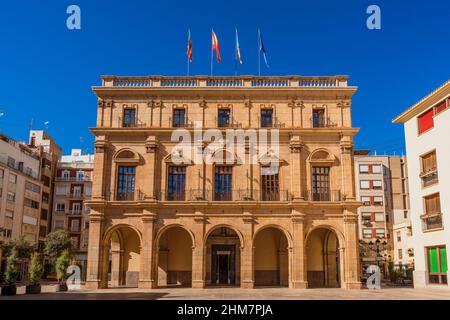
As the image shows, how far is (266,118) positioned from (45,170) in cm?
3735

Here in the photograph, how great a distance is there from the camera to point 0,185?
47.8 meters

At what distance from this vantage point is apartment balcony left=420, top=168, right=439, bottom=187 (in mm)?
29098

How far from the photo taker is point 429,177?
29.8 metres

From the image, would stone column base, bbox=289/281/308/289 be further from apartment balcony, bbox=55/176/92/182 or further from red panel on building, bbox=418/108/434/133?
apartment balcony, bbox=55/176/92/182

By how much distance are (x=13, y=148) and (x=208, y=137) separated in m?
30.4

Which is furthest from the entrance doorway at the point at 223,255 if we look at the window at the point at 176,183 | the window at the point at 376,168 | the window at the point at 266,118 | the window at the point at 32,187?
the window at the point at 376,168

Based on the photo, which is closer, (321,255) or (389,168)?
(321,255)

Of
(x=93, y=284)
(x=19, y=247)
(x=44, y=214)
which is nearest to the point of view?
(x=93, y=284)

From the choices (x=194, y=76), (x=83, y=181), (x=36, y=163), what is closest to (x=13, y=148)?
(x=36, y=163)

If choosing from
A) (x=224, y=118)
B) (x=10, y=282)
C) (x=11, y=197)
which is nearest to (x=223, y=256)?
(x=224, y=118)

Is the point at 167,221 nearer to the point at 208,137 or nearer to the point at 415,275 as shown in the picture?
the point at 208,137

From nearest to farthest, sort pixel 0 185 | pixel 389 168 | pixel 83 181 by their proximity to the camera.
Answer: pixel 0 185 < pixel 83 181 < pixel 389 168

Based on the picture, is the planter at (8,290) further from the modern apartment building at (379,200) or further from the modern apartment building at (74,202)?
the modern apartment building at (379,200)

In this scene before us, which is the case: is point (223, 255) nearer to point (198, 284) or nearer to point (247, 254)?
point (247, 254)
